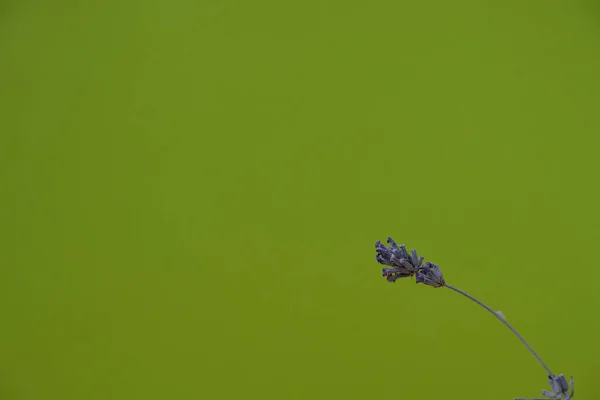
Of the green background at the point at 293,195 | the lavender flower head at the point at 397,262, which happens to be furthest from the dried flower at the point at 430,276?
the green background at the point at 293,195

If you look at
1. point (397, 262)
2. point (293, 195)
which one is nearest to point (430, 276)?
point (397, 262)

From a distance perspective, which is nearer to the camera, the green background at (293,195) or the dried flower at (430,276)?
the dried flower at (430,276)

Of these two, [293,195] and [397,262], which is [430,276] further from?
[293,195]

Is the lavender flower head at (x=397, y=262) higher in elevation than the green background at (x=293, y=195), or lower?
lower

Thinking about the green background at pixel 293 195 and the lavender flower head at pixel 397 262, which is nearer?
the lavender flower head at pixel 397 262

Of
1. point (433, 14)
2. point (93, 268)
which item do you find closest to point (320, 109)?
point (433, 14)

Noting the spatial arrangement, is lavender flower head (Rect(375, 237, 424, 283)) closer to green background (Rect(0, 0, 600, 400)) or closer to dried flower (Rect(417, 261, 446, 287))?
dried flower (Rect(417, 261, 446, 287))

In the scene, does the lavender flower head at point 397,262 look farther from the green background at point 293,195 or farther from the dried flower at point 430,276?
the green background at point 293,195

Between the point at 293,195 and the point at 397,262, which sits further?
the point at 293,195
